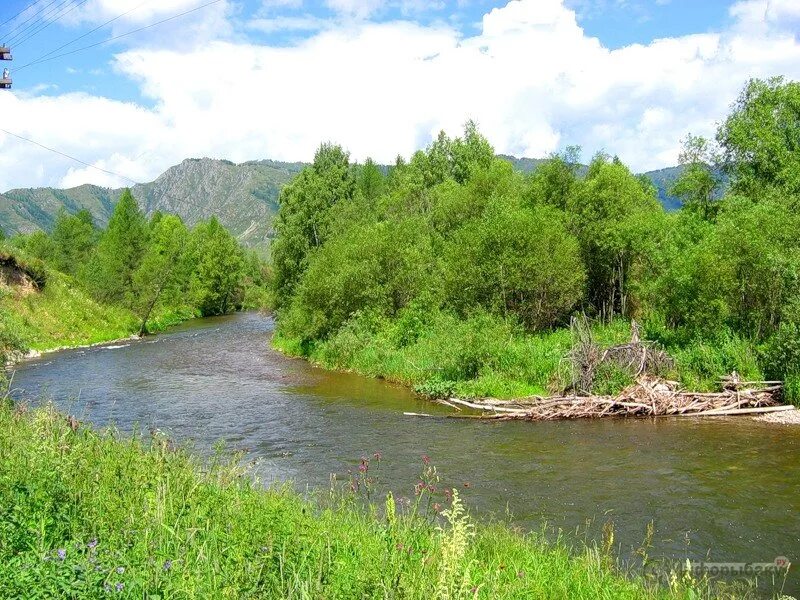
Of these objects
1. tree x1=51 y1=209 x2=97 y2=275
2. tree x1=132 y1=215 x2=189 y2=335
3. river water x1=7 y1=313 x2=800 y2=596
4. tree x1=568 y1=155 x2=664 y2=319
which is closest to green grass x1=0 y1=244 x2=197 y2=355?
tree x1=132 y1=215 x2=189 y2=335

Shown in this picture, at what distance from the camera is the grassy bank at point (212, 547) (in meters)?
5.72

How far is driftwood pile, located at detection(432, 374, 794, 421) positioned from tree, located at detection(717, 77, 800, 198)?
15.2 metres

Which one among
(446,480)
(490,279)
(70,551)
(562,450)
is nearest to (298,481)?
(446,480)

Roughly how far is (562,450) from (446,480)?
15.3 feet

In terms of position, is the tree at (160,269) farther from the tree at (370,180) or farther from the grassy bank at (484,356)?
the grassy bank at (484,356)

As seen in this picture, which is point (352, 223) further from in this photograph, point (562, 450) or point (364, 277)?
point (562, 450)

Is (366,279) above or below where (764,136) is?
below

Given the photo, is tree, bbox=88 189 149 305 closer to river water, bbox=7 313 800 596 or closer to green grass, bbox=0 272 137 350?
green grass, bbox=0 272 137 350

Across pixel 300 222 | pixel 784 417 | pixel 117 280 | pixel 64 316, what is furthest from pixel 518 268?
pixel 117 280

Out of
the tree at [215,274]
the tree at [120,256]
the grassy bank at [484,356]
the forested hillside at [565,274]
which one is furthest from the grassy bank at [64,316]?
the grassy bank at [484,356]

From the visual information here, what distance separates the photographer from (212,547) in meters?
7.24

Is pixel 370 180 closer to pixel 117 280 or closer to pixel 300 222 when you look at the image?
pixel 117 280

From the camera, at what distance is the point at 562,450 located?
1909cm

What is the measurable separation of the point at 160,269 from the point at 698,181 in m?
56.9
